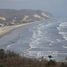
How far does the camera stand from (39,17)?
12681 centimetres

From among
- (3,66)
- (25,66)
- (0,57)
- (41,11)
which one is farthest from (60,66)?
(41,11)

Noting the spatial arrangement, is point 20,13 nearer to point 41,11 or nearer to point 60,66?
point 41,11

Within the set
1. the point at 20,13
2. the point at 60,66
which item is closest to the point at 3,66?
the point at 60,66

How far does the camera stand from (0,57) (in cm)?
1184

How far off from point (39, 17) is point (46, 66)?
11743 centimetres

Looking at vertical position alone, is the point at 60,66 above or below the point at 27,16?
below

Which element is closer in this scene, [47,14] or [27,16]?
[27,16]

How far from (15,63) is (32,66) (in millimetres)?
694

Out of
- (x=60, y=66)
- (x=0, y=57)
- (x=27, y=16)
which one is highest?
(x=27, y=16)

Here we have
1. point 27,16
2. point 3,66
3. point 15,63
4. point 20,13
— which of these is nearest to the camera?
point 3,66

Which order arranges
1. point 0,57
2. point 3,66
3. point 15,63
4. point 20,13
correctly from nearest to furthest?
point 3,66 < point 15,63 < point 0,57 < point 20,13

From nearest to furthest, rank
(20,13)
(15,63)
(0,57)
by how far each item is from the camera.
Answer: (15,63), (0,57), (20,13)

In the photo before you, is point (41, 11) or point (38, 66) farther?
point (41, 11)

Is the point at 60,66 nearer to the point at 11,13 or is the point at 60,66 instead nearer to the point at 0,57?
the point at 0,57
